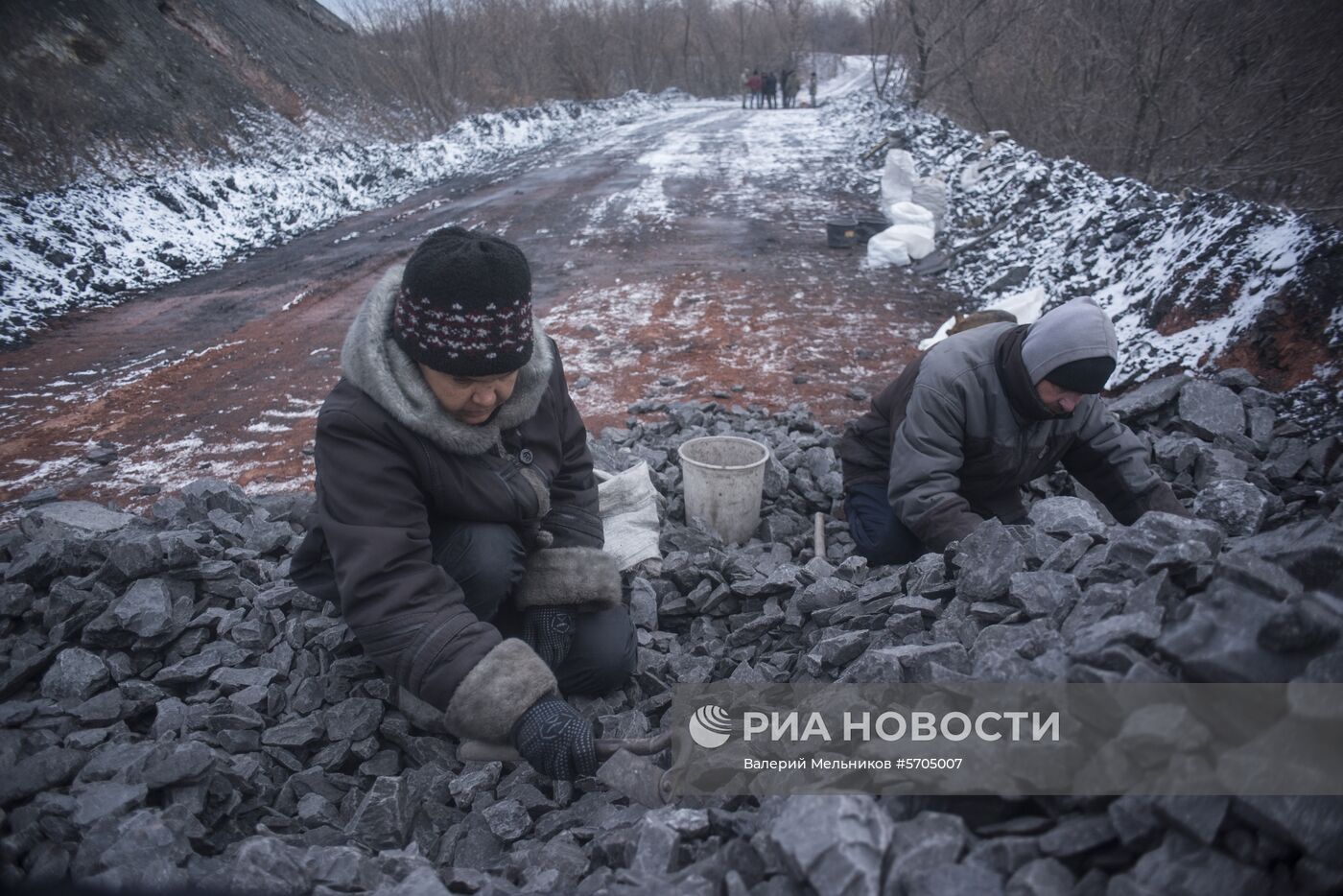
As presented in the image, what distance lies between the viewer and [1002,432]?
9.46 feet

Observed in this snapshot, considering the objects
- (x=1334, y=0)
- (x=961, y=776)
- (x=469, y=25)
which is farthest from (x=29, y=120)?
(x=469, y=25)

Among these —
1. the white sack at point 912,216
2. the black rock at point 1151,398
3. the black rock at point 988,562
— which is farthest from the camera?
the white sack at point 912,216

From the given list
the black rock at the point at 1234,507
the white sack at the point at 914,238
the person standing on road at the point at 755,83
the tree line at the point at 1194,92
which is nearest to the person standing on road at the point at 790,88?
the person standing on road at the point at 755,83

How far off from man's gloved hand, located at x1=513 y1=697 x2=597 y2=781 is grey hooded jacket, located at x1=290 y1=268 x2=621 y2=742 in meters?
0.05

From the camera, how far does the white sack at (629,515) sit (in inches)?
125

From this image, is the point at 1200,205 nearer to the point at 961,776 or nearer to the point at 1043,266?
the point at 1043,266

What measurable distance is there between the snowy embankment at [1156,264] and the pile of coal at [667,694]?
3.32ft

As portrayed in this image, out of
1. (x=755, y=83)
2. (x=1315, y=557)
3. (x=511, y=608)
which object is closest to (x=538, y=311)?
(x=511, y=608)

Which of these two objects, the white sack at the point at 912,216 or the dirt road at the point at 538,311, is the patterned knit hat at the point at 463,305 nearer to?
the dirt road at the point at 538,311

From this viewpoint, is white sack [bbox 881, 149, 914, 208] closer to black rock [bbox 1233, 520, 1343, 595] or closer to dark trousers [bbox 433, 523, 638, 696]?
dark trousers [bbox 433, 523, 638, 696]

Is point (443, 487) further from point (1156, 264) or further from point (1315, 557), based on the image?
point (1156, 264)

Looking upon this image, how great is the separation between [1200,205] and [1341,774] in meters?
5.68

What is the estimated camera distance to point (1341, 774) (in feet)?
3.99

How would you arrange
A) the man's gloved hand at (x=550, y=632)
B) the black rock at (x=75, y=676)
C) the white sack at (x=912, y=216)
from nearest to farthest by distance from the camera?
the black rock at (x=75, y=676), the man's gloved hand at (x=550, y=632), the white sack at (x=912, y=216)
